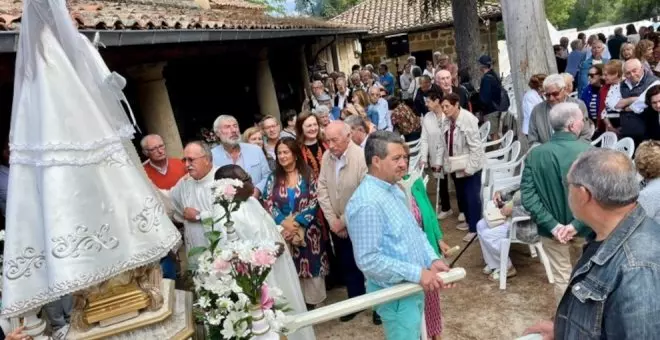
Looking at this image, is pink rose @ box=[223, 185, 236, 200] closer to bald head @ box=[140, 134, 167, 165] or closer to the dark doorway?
bald head @ box=[140, 134, 167, 165]

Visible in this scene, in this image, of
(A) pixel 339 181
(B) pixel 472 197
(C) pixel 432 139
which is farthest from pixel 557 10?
(A) pixel 339 181

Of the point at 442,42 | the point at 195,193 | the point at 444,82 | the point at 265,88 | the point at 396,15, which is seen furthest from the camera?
the point at 396,15

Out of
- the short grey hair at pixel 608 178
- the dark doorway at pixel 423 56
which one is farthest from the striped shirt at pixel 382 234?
the dark doorway at pixel 423 56

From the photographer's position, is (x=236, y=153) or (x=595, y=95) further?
(x=595, y=95)

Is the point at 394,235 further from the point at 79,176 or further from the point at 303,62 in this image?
the point at 303,62

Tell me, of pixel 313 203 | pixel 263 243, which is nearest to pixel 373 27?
pixel 313 203

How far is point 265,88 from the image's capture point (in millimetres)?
10156

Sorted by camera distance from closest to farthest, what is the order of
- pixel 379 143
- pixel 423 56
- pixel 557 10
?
pixel 379 143
pixel 423 56
pixel 557 10

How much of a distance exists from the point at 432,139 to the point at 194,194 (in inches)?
121

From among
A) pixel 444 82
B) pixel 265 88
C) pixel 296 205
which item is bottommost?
pixel 296 205

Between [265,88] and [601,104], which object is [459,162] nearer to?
[601,104]

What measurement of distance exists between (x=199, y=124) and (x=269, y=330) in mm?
8236

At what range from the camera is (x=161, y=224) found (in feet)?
6.05

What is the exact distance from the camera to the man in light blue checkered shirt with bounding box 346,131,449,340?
8.37 feet
